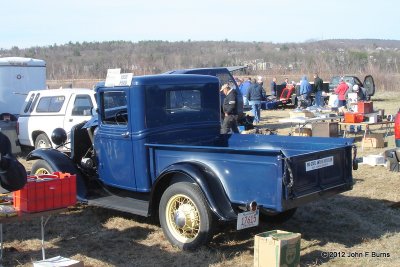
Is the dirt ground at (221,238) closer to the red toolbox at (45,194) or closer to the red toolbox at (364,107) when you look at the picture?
the red toolbox at (45,194)

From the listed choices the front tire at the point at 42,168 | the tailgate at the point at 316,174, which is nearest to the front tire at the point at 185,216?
the tailgate at the point at 316,174

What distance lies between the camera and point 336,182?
230 inches

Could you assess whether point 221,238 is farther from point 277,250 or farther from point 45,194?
point 45,194

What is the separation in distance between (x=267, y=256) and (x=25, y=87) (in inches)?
484

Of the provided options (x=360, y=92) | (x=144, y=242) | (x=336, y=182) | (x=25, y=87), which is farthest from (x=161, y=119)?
(x=360, y=92)

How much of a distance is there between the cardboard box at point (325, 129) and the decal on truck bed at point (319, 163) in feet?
23.9

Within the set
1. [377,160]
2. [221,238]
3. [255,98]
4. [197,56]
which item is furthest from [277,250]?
[197,56]

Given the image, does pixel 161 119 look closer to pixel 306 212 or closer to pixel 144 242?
pixel 144 242

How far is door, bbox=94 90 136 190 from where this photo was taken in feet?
21.1

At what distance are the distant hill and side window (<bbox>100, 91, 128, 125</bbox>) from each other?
37.1 meters

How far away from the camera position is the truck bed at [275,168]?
5.06 metres

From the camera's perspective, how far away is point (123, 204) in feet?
21.1

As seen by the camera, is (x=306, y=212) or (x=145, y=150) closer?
(x=145, y=150)

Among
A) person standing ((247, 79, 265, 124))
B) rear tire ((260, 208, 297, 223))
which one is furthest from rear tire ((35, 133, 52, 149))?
person standing ((247, 79, 265, 124))
